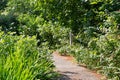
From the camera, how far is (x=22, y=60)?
543 centimetres

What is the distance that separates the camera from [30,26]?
51.4 ft

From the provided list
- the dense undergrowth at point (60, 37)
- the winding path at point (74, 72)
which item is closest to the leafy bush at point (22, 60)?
the dense undergrowth at point (60, 37)

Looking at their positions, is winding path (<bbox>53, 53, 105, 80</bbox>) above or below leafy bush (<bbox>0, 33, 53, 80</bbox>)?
below

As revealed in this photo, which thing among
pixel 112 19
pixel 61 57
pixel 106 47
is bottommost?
pixel 61 57

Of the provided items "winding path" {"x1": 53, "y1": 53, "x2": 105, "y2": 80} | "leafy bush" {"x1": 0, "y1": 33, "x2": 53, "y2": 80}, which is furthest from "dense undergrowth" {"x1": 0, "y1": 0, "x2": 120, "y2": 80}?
"winding path" {"x1": 53, "y1": 53, "x2": 105, "y2": 80}

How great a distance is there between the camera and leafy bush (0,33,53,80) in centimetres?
451

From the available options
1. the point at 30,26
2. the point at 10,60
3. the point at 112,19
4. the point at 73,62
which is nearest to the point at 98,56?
the point at 112,19

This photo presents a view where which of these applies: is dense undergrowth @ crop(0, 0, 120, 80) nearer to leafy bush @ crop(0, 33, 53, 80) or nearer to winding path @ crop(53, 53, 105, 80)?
leafy bush @ crop(0, 33, 53, 80)

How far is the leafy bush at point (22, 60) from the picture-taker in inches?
178

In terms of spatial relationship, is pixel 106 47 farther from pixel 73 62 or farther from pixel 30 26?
pixel 30 26

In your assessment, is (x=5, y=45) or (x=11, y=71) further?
(x=5, y=45)

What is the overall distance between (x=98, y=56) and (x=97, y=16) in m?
2.84

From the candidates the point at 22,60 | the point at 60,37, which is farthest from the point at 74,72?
the point at 60,37

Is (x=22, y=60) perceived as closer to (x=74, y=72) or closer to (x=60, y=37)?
(x=74, y=72)
